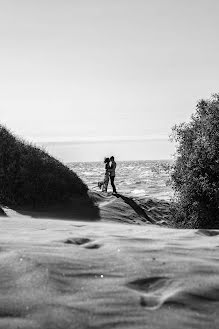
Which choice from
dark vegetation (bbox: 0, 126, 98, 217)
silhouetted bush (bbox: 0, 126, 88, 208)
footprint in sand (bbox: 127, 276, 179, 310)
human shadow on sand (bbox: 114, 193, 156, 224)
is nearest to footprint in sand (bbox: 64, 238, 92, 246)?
footprint in sand (bbox: 127, 276, 179, 310)

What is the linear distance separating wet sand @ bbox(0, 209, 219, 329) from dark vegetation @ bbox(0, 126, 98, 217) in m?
11.7

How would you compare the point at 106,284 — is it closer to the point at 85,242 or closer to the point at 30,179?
the point at 85,242

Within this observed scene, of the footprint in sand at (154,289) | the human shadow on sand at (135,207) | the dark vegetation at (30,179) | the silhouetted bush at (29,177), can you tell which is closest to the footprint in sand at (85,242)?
the footprint in sand at (154,289)

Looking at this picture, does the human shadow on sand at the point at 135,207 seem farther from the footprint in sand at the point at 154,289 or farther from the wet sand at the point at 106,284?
the footprint in sand at the point at 154,289

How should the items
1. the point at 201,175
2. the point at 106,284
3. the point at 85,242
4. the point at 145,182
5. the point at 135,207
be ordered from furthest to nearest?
the point at 145,182, the point at 135,207, the point at 201,175, the point at 85,242, the point at 106,284

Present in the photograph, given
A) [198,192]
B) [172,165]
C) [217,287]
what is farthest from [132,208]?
[217,287]

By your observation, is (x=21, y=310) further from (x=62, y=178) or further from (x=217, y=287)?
(x=62, y=178)

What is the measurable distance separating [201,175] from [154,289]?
1141cm

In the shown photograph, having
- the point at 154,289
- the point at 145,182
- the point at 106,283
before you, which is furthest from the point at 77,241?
the point at 145,182

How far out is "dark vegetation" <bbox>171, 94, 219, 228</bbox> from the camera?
14438 millimetres

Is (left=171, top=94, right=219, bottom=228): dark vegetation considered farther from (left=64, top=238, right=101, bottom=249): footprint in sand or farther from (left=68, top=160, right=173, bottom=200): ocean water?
(left=64, top=238, right=101, bottom=249): footprint in sand

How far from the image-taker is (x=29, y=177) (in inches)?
685

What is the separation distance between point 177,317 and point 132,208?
51.7 feet

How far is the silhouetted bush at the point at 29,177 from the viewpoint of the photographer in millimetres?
16969
